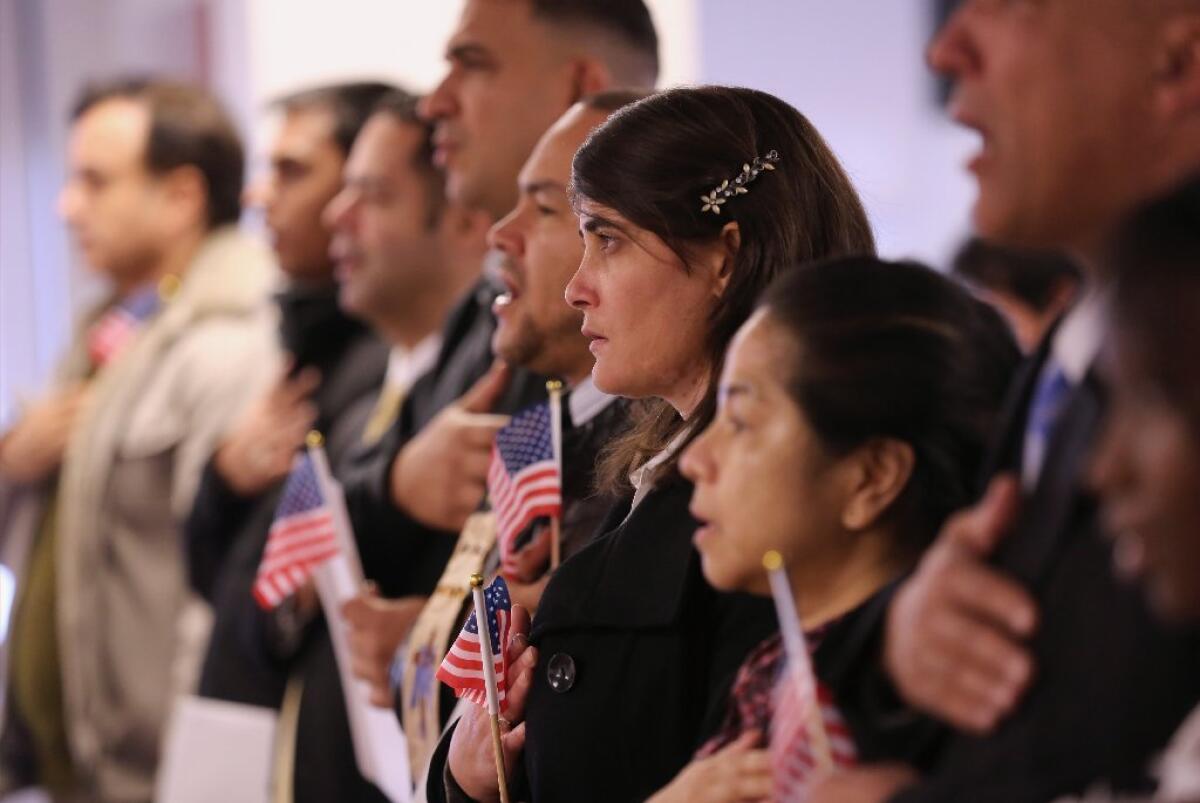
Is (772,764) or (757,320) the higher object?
(757,320)

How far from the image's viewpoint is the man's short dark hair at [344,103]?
4.12 m

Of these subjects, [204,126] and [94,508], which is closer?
[94,508]

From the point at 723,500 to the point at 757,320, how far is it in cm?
16

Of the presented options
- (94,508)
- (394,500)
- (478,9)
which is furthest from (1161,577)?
(94,508)

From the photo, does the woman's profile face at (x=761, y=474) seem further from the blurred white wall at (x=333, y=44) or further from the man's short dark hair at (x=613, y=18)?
the blurred white wall at (x=333, y=44)

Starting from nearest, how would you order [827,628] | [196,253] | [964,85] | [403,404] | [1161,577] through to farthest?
[1161,577] → [964,85] → [827,628] → [403,404] → [196,253]

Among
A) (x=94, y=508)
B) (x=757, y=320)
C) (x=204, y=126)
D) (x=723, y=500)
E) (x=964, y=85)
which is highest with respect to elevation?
(x=964, y=85)

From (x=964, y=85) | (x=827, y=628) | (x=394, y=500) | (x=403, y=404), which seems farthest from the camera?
(x=403, y=404)

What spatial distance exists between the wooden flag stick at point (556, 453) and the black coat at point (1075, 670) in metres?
0.91

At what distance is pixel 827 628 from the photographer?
1.59 m

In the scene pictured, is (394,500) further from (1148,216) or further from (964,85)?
(1148,216)

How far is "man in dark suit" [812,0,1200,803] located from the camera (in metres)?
1.24

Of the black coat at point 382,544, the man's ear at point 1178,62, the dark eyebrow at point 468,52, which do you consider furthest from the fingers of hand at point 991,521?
the dark eyebrow at point 468,52

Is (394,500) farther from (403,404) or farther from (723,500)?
(723,500)
